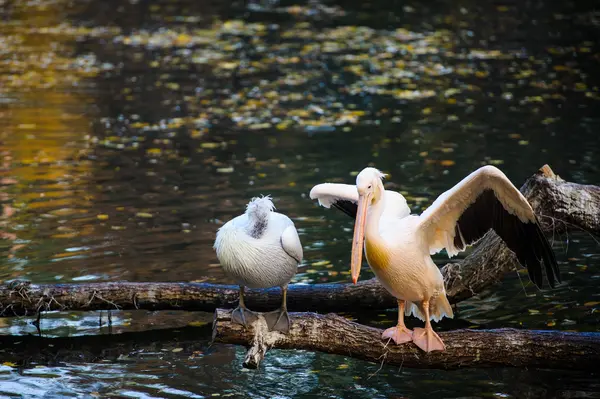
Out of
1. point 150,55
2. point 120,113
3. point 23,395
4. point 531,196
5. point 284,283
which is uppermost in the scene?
point 150,55

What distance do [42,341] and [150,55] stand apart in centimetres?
1290

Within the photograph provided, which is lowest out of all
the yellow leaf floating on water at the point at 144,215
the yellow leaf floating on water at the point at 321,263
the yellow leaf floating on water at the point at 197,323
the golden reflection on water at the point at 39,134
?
the yellow leaf floating on water at the point at 197,323

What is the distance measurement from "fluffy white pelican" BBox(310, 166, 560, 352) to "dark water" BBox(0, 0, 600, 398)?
71 centimetres

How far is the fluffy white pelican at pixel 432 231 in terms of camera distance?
236 inches

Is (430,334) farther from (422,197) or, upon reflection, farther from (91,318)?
(422,197)

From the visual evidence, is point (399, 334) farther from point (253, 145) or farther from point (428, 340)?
point (253, 145)

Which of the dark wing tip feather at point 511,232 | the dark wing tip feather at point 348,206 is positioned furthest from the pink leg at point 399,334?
the dark wing tip feather at point 348,206

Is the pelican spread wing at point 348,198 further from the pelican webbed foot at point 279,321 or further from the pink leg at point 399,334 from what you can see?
the pelican webbed foot at point 279,321

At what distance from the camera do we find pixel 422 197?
10.6 m

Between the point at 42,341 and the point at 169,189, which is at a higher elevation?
the point at 169,189

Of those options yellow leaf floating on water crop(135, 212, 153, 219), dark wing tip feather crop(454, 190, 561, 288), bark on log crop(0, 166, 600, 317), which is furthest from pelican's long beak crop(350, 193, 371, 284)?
yellow leaf floating on water crop(135, 212, 153, 219)

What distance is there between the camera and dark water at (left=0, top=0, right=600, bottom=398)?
7113 mm

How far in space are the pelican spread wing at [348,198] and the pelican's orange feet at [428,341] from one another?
2.65ft

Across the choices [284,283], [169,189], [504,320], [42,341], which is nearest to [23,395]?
[42,341]
